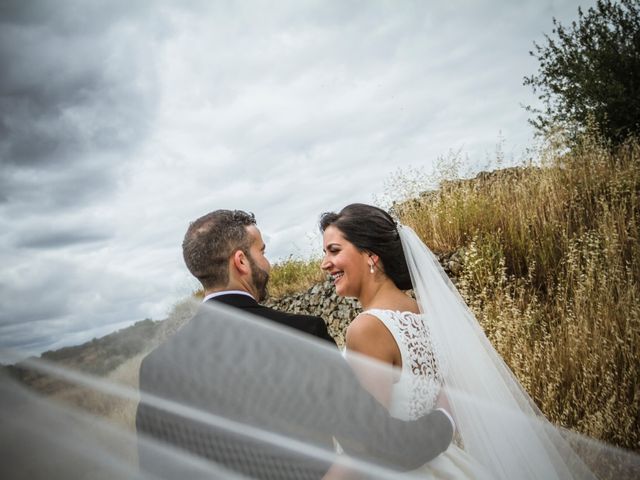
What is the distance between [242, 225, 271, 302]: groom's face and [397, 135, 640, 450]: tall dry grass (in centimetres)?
252

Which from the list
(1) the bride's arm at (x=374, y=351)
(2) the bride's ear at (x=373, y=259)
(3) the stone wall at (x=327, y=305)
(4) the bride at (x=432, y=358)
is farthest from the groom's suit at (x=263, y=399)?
(3) the stone wall at (x=327, y=305)

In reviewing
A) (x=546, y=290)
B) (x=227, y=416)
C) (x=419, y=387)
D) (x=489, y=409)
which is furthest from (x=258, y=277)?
(x=546, y=290)

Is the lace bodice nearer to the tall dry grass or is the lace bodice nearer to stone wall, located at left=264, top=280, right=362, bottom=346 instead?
the tall dry grass

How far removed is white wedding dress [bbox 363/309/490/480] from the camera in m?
2.05

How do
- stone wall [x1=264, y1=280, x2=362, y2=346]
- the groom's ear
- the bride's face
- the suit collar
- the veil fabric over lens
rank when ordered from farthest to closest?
stone wall [x1=264, y1=280, x2=362, y2=346]
the bride's face
the groom's ear
the suit collar
the veil fabric over lens

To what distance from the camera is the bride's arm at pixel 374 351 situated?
6.41 feet

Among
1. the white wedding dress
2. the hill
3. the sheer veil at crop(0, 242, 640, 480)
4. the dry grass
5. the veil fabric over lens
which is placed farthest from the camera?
the dry grass

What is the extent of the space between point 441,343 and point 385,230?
3.12ft

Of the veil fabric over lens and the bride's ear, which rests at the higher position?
the bride's ear

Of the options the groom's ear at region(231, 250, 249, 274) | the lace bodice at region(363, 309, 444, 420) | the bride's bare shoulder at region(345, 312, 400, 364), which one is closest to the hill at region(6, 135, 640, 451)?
the groom's ear at region(231, 250, 249, 274)

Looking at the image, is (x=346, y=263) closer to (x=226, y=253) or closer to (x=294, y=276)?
(x=226, y=253)

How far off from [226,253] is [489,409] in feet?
6.54

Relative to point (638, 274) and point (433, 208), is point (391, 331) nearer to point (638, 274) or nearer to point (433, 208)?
point (638, 274)

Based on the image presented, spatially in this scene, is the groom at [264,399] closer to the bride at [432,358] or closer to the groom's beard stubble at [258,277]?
the bride at [432,358]
